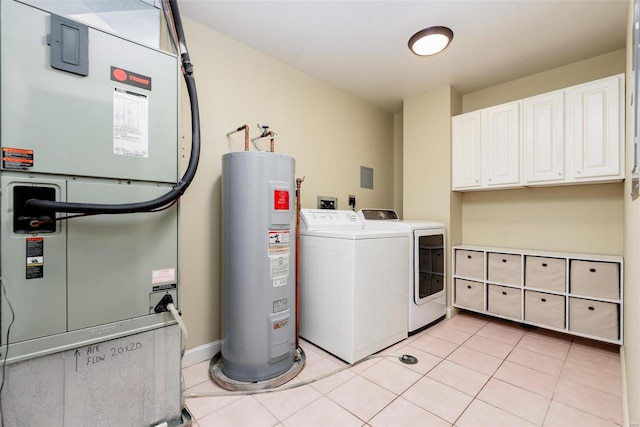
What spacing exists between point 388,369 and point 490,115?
2745 mm

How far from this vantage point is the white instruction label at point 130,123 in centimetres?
130

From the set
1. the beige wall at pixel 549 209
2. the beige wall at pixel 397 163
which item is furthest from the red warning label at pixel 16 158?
the beige wall at pixel 397 163

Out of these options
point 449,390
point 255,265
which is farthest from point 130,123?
point 449,390

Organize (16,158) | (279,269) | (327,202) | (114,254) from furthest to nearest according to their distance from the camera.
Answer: (327,202)
(279,269)
(114,254)
(16,158)

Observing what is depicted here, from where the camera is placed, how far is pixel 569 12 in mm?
2111

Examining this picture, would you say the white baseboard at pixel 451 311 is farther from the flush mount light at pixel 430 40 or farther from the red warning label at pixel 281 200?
the flush mount light at pixel 430 40

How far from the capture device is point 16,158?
1.09 meters

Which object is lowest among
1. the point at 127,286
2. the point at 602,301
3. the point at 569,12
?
the point at 602,301

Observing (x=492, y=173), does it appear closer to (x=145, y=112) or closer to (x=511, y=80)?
(x=511, y=80)

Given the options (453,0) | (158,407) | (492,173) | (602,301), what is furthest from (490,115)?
(158,407)

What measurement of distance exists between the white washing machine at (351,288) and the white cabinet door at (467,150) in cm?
116

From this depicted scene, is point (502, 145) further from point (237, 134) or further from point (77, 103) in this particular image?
point (77, 103)

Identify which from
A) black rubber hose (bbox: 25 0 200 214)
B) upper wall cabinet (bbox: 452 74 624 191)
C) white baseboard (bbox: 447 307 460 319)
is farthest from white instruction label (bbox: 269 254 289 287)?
upper wall cabinet (bbox: 452 74 624 191)

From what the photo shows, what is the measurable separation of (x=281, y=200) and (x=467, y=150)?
7.66ft
